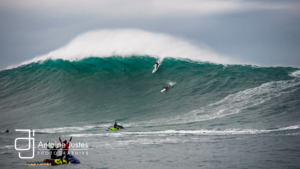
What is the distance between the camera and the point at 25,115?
18203 millimetres

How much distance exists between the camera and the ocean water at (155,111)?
8414 millimetres

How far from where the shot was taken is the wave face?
15602mm

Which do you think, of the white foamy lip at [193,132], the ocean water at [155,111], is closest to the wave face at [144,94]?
the ocean water at [155,111]

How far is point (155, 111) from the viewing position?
17.5 m

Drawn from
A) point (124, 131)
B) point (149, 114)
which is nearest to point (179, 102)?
point (149, 114)

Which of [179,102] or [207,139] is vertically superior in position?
[179,102]

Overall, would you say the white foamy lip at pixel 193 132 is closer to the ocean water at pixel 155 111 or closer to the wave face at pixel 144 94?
the ocean water at pixel 155 111

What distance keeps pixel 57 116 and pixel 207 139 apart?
11383 mm

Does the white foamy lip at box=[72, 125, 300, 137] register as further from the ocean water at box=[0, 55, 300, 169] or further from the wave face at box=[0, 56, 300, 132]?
the wave face at box=[0, 56, 300, 132]

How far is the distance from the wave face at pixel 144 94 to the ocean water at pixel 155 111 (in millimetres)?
74

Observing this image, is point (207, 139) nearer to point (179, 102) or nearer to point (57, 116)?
point (179, 102)

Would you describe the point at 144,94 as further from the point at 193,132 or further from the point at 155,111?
the point at 193,132

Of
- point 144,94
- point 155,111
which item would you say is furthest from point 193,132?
point 144,94

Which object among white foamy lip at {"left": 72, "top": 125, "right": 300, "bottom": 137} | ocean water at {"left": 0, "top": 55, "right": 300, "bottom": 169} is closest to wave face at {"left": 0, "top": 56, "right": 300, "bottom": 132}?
ocean water at {"left": 0, "top": 55, "right": 300, "bottom": 169}
